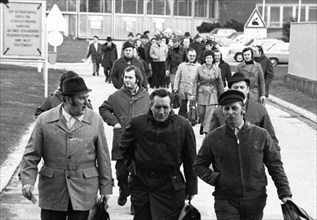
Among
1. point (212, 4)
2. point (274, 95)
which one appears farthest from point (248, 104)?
point (212, 4)

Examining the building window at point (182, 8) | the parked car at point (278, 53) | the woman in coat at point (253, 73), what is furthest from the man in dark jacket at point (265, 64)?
the building window at point (182, 8)

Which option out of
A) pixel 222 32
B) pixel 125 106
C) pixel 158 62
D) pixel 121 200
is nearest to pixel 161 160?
pixel 125 106

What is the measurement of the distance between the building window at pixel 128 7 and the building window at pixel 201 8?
609cm

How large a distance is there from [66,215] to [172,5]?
73.6m

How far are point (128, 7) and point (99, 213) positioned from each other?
72659 millimetres

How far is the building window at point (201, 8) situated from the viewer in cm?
8362

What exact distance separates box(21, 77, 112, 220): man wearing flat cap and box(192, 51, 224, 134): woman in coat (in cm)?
933

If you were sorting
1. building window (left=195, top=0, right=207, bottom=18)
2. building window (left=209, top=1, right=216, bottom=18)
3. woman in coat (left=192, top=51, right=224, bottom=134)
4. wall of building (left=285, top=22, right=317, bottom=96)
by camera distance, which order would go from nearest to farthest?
woman in coat (left=192, top=51, right=224, bottom=134) → wall of building (left=285, top=22, right=317, bottom=96) → building window (left=195, top=0, right=207, bottom=18) → building window (left=209, top=1, right=216, bottom=18)

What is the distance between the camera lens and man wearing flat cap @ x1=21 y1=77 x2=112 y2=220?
767 cm

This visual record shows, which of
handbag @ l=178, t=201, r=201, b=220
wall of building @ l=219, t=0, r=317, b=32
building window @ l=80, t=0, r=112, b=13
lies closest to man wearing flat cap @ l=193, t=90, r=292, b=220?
handbag @ l=178, t=201, r=201, b=220

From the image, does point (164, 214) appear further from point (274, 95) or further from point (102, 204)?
point (274, 95)

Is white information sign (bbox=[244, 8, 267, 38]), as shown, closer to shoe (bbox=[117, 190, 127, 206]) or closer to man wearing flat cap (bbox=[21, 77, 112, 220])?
shoe (bbox=[117, 190, 127, 206])

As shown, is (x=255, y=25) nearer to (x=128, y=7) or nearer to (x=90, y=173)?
(x=90, y=173)

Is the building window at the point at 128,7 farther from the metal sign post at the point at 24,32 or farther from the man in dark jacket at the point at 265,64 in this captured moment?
the man in dark jacket at the point at 265,64
